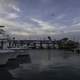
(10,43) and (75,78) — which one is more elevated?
(10,43)

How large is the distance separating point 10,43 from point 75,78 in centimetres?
1406

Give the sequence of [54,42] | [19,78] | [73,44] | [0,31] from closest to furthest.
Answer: [19,78] → [0,31] → [73,44] → [54,42]

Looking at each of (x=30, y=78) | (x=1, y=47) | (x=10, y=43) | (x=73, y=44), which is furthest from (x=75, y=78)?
(x=73, y=44)

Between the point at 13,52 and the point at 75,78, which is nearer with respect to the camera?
the point at 75,78

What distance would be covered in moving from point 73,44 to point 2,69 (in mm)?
101805

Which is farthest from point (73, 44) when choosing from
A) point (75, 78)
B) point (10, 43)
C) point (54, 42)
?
point (75, 78)

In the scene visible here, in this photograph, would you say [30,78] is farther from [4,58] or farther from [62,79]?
[4,58]

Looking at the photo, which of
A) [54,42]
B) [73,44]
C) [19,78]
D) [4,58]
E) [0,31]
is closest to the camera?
[19,78]

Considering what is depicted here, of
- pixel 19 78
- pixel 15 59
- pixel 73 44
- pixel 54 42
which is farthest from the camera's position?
pixel 54 42

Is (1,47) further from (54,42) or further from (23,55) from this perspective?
(54,42)

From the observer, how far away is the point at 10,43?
3338 cm

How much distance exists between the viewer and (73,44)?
12594 cm

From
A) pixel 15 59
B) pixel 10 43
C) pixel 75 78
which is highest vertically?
pixel 10 43

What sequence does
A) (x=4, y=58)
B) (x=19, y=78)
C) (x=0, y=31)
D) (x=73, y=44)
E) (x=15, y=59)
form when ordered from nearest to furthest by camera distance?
1. (x=19, y=78)
2. (x=4, y=58)
3. (x=15, y=59)
4. (x=0, y=31)
5. (x=73, y=44)
